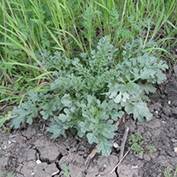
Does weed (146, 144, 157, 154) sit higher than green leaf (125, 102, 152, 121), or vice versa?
green leaf (125, 102, 152, 121)

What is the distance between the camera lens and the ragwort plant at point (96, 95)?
2.25 m

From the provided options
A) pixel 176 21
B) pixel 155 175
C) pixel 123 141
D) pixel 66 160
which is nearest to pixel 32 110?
pixel 66 160

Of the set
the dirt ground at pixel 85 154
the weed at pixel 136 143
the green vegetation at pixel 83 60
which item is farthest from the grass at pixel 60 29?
the weed at pixel 136 143

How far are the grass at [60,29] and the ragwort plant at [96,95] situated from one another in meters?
0.10

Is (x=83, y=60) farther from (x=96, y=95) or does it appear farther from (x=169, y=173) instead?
(x=169, y=173)

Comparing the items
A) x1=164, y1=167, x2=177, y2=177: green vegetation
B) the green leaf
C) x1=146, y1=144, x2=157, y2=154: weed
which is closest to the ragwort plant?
the green leaf

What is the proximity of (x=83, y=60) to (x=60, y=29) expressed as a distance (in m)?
0.19

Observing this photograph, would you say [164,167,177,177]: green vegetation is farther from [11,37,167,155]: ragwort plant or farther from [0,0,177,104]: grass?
[0,0,177,104]: grass

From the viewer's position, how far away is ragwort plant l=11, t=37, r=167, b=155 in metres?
2.25

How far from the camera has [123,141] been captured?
2.32 m

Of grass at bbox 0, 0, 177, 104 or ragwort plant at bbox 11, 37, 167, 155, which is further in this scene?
grass at bbox 0, 0, 177, 104

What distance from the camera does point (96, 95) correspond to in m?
2.38

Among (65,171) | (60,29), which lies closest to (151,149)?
(65,171)

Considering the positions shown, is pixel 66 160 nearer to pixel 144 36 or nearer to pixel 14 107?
pixel 14 107
